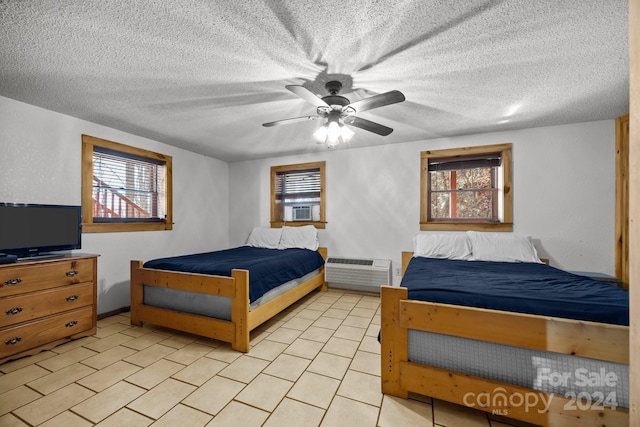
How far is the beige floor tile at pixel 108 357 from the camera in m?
2.09

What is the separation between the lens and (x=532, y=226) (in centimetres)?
327

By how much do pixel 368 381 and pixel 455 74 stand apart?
7.86ft

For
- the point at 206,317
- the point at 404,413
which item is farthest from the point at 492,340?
the point at 206,317

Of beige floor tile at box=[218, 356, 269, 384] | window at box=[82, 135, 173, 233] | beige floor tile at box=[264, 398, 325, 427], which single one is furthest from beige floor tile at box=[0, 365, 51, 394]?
beige floor tile at box=[264, 398, 325, 427]

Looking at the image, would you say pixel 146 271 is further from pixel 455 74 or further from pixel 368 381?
pixel 455 74

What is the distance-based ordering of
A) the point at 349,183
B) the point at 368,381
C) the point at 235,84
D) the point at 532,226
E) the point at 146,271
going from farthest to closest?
the point at 349,183 → the point at 532,226 → the point at 146,271 → the point at 235,84 → the point at 368,381

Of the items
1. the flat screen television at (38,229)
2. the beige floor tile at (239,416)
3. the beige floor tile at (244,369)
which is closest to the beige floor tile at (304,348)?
the beige floor tile at (244,369)

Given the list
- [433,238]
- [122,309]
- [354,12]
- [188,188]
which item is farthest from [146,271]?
[433,238]

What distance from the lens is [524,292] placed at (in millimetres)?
1700

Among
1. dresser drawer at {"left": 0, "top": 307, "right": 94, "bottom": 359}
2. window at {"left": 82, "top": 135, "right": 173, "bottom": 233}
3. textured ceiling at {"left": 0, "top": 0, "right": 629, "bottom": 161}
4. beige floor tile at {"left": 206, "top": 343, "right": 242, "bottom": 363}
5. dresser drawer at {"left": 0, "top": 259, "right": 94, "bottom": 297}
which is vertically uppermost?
textured ceiling at {"left": 0, "top": 0, "right": 629, "bottom": 161}

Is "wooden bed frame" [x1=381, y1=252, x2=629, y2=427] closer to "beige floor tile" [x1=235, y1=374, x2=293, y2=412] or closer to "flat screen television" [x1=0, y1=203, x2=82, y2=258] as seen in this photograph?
"beige floor tile" [x1=235, y1=374, x2=293, y2=412]

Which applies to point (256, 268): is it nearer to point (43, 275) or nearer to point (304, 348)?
point (304, 348)

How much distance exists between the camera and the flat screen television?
7.36ft

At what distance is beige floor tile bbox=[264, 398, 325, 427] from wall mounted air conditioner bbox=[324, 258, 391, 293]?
229cm
